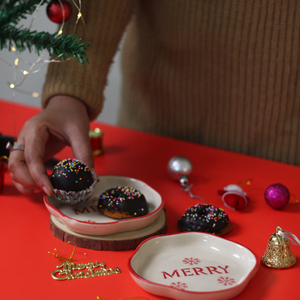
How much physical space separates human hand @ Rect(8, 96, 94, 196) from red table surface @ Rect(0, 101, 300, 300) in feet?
0.23

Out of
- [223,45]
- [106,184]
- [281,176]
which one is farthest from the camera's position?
[223,45]

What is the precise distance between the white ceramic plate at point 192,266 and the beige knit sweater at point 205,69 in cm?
48

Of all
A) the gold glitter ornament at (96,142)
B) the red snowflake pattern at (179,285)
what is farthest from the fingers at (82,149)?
the red snowflake pattern at (179,285)

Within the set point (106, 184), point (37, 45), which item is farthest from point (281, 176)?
Result: point (37, 45)

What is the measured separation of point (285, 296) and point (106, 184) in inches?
18.0

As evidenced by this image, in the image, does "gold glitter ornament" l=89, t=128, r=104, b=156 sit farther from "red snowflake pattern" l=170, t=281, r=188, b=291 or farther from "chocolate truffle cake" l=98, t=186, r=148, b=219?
"red snowflake pattern" l=170, t=281, r=188, b=291

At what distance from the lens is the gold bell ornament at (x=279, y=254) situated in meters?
0.58

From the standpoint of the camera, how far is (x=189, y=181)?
93cm

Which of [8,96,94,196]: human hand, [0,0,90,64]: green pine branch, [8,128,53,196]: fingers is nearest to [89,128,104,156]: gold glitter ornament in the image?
[8,96,94,196]: human hand

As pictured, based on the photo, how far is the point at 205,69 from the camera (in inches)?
45.4

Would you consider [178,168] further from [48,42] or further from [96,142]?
[48,42]

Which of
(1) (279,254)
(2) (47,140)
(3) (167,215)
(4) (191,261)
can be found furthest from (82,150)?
(1) (279,254)

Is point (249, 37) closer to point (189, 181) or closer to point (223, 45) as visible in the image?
point (223, 45)

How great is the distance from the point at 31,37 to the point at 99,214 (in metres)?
0.39
